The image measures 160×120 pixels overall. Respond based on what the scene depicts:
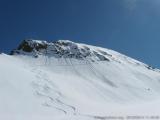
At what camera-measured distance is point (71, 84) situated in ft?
138

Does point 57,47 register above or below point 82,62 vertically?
above

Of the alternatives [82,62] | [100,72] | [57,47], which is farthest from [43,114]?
[57,47]

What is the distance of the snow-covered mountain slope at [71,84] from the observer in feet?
94.9

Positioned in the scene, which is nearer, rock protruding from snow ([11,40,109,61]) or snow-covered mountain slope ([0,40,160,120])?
snow-covered mountain slope ([0,40,160,120])

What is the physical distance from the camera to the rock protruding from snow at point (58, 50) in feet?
186

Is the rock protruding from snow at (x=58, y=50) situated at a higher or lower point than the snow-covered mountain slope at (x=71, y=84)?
higher

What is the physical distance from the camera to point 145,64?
65.0m

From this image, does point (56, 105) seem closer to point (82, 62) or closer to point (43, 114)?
point (43, 114)

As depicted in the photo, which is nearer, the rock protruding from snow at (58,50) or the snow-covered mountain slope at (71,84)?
the snow-covered mountain slope at (71,84)

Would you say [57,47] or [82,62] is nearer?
[82,62]

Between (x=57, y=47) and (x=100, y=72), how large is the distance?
1200 cm

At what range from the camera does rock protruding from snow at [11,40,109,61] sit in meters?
56.7

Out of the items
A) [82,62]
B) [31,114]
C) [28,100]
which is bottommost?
[31,114]

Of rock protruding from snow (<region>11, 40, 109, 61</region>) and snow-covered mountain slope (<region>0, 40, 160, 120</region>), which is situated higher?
rock protruding from snow (<region>11, 40, 109, 61</region>)
